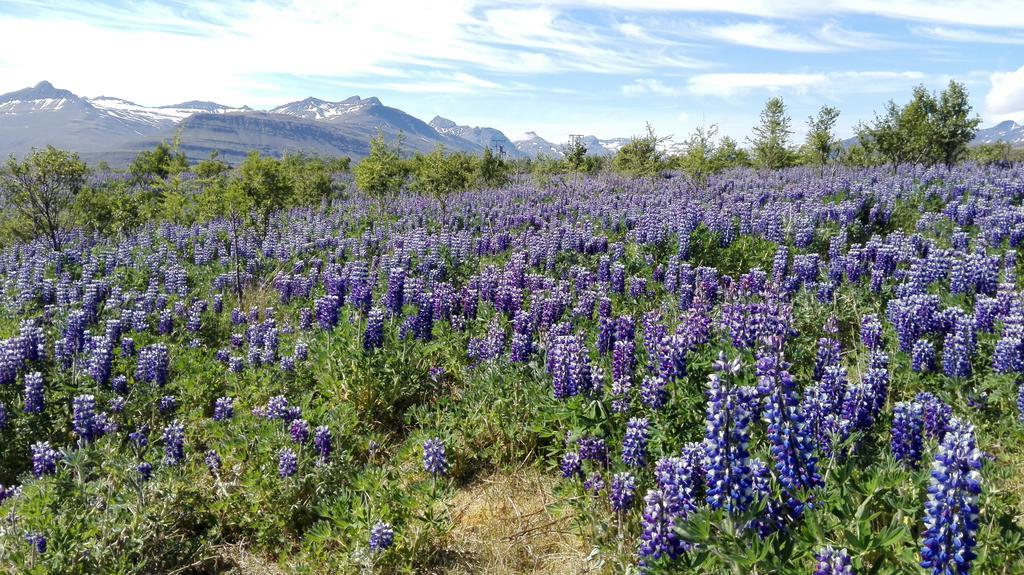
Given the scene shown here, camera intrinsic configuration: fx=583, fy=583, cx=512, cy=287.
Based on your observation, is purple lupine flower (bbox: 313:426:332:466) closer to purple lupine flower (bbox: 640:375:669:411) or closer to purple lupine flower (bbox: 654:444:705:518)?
purple lupine flower (bbox: 640:375:669:411)

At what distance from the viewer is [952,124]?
100ft

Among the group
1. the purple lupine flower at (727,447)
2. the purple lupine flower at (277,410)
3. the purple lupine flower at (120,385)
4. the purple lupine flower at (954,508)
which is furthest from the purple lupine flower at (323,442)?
the purple lupine flower at (954,508)

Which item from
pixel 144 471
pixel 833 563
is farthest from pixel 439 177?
pixel 833 563

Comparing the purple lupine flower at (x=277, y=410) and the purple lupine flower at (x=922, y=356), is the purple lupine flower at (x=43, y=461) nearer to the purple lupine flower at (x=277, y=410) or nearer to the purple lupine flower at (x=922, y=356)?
the purple lupine flower at (x=277, y=410)

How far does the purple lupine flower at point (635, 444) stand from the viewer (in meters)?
3.78

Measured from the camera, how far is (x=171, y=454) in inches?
202

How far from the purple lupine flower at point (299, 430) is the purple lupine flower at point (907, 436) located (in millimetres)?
4359

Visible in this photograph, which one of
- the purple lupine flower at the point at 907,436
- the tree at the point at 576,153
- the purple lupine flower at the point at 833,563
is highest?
the tree at the point at 576,153

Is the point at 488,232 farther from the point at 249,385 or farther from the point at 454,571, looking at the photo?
the point at 454,571

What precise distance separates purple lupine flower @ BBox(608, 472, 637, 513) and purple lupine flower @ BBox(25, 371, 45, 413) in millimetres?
6062

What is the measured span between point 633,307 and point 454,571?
4456mm

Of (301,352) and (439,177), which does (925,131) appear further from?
(301,352)

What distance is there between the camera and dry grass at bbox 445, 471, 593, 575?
13.5ft

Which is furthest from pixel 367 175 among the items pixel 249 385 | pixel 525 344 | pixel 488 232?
pixel 525 344
